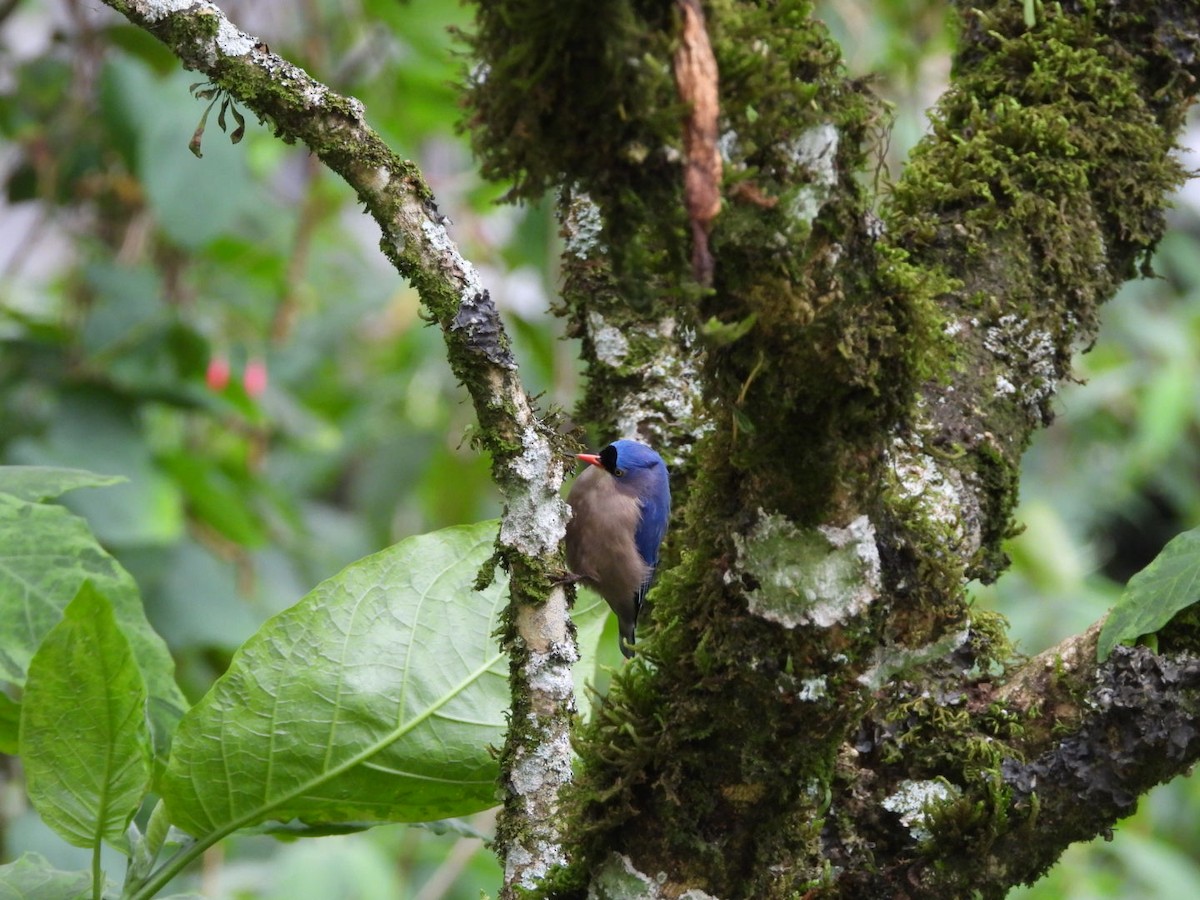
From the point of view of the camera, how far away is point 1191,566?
1.56 meters

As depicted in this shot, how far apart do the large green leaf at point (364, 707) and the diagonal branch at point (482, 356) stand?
0.53ft

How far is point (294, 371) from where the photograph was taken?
4.55 m

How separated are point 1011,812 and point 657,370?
103 centimetres

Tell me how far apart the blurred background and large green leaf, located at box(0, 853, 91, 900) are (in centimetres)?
55

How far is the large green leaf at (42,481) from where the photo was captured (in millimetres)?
1921

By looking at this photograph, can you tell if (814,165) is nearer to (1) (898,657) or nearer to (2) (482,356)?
(2) (482,356)

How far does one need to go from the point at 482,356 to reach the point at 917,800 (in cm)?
85

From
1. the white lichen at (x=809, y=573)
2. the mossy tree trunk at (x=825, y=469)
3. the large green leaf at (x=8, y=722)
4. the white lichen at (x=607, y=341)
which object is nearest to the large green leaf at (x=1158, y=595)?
→ the mossy tree trunk at (x=825, y=469)

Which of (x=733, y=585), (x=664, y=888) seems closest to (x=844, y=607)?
(x=733, y=585)

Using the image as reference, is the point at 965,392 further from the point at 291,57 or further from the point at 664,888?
the point at 291,57

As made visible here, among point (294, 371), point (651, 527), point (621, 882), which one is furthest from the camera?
point (294, 371)

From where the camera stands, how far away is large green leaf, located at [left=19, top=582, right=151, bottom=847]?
1557 mm

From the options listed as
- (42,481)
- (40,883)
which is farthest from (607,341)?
(40,883)

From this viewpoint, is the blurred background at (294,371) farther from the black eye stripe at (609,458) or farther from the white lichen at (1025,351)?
the white lichen at (1025,351)
